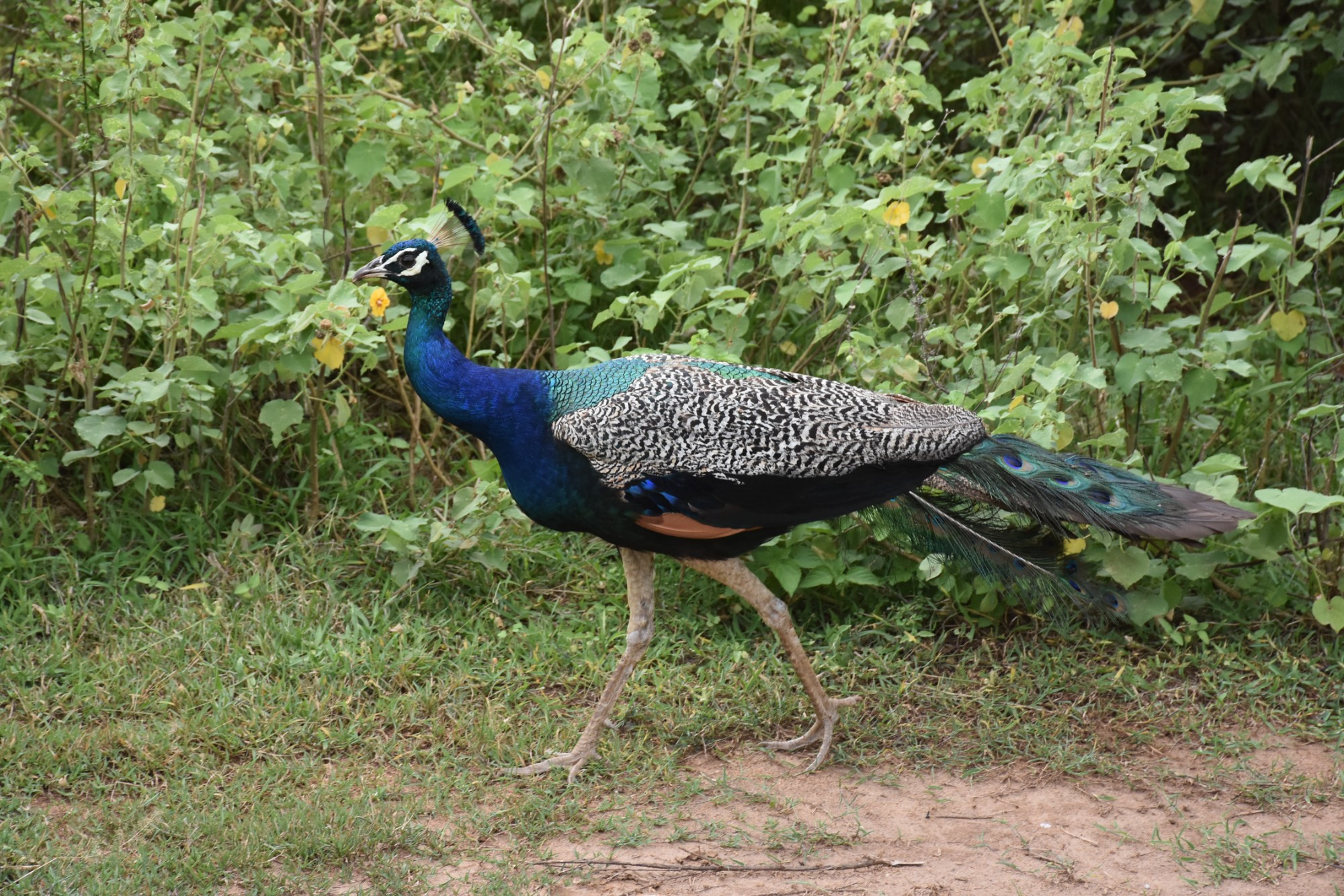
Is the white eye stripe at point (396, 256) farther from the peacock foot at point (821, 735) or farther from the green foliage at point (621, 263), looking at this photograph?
the peacock foot at point (821, 735)

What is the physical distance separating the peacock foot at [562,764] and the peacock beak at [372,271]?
4.39 feet

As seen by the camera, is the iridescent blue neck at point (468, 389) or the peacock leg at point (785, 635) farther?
the peacock leg at point (785, 635)

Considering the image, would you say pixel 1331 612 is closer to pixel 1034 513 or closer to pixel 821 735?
pixel 1034 513

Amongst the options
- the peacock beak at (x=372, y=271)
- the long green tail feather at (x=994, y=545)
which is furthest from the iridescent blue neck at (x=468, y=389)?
the long green tail feather at (x=994, y=545)

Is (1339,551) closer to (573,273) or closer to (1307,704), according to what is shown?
(1307,704)

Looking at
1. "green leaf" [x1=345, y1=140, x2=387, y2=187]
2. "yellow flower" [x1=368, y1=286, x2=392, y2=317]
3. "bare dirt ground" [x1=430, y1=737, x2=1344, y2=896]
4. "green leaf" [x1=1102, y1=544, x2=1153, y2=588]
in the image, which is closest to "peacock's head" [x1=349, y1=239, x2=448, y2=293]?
"yellow flower" [x1=368, y1=286, x2=392, y2=317]

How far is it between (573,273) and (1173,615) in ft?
7.54

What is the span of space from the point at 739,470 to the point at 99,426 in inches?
80.0

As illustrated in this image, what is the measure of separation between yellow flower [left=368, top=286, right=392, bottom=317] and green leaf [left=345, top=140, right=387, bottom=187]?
73 centimetres

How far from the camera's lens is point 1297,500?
11.7 ft

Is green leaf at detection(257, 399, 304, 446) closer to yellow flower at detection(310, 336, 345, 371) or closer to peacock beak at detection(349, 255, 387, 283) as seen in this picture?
yellow flower at detection(310, 336, 345, 371)

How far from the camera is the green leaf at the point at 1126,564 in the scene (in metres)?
3.88

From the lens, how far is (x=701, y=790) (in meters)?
3.51

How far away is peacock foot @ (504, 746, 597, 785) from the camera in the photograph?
3.58 m
